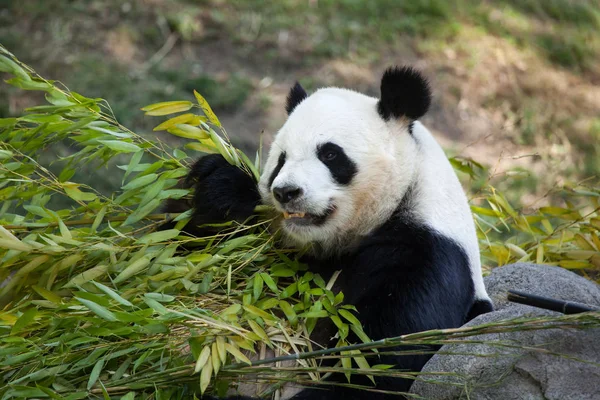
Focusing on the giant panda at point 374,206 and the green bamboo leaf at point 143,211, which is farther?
the green bamboo leaf at point 143,211

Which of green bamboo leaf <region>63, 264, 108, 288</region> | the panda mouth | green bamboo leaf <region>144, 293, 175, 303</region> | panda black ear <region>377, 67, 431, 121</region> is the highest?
panda black ear <region>377, 67, 431, 121</region>

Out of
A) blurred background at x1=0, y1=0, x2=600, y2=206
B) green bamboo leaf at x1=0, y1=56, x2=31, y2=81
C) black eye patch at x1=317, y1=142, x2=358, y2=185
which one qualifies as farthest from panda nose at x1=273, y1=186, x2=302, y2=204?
blurred background at x1=0, y1=0, x2=600, y2=206

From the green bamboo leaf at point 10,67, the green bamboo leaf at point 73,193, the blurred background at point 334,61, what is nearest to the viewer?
the green bamboo leaf at point 10,67

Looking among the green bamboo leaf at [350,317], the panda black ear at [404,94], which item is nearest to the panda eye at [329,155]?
the panda black ear at [404,94]

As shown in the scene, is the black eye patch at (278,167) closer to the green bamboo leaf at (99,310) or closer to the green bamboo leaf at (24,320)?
the green bamboo leaf at (99,310)

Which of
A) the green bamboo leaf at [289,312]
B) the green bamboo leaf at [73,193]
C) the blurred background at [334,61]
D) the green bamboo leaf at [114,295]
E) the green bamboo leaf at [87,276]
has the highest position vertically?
the green bamboo leaf at [73,193]

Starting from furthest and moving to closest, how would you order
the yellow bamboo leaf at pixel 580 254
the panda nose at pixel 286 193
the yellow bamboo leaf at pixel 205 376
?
the yellow bamboo leaf at pixel 580 254 < the panda nose at pixel 286 193 < the yellow bamboo leaf at pixel 205 376

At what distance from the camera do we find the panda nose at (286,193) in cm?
253

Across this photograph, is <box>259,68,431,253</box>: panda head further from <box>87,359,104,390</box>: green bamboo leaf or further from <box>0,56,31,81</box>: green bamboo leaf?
<box>0,56,31,81</box>: green bamboo leaf

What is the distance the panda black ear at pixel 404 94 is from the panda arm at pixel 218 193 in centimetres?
63

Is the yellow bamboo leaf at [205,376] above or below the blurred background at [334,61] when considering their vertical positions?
above

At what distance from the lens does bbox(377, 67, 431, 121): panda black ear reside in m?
2.81

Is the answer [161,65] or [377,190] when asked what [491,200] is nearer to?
[377,190]

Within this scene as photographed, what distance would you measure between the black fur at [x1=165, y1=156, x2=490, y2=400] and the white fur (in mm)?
59
